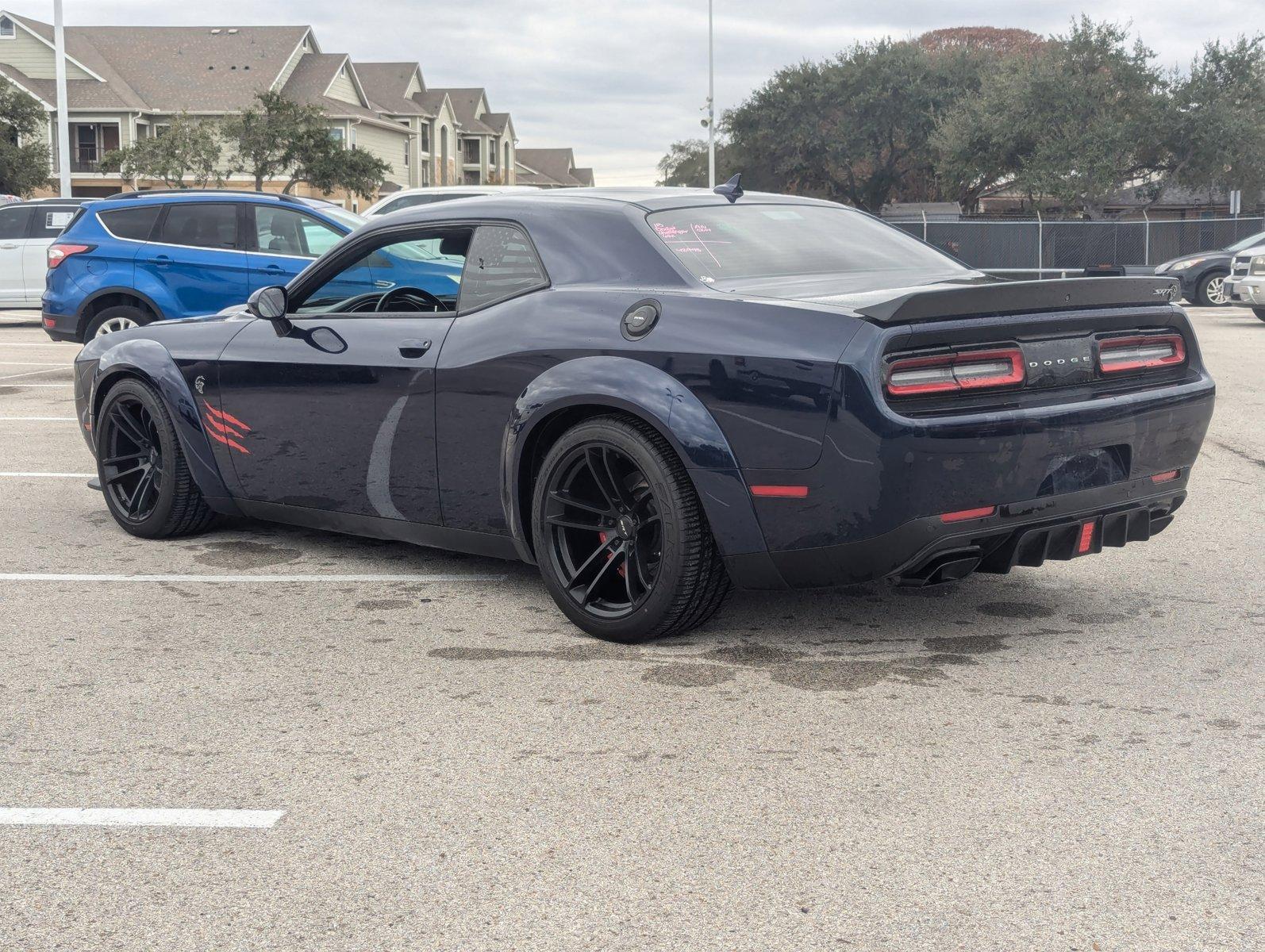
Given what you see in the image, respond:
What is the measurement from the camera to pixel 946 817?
3336 mm

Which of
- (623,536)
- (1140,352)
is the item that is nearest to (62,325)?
(623,536)

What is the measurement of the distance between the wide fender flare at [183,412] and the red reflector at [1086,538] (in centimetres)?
355

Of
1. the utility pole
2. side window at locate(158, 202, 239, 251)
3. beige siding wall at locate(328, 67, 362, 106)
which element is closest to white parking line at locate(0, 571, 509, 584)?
side window at locate(158, 202, 239, 251)

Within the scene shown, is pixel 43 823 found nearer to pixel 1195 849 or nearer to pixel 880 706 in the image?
pixel 880 706

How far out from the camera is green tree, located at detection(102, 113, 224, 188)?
4975cm

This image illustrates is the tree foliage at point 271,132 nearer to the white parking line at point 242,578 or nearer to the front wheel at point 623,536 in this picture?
the white parking line at point 242,578

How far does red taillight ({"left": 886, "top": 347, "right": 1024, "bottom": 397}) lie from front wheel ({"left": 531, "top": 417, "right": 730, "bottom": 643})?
748mm

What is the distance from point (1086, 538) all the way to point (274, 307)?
321 centimetres

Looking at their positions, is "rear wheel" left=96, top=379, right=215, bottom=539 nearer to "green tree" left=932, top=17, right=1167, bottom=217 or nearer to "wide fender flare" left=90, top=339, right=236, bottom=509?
"wide fender flare" left=90, top=339, right=236, bottom=509

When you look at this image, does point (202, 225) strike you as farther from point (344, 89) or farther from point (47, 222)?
point (344, 89)

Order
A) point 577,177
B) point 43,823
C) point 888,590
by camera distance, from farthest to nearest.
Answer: point 577,177
point 888,590
point 43,823

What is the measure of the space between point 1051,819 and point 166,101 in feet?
204

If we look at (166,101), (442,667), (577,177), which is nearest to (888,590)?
(442,667)

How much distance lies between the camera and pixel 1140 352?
486 cm
